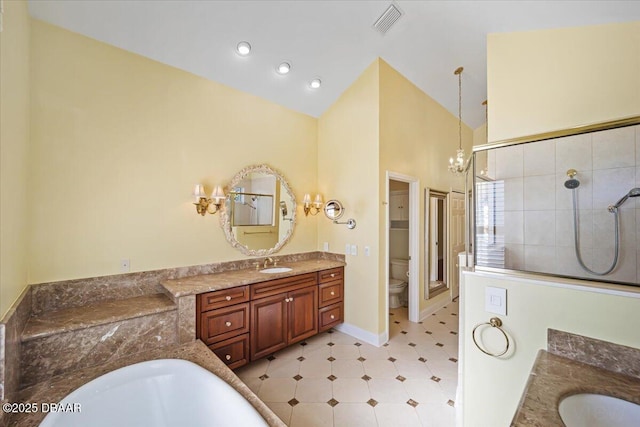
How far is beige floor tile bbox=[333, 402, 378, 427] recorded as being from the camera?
1.86 meters

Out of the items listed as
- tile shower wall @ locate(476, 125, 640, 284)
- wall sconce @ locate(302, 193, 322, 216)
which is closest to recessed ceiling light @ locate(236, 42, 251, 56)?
wall sconce @ locate(302, 193, 322, 216)

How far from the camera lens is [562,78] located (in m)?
1.77

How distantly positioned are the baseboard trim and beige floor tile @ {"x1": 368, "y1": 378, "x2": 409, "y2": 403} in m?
0.62

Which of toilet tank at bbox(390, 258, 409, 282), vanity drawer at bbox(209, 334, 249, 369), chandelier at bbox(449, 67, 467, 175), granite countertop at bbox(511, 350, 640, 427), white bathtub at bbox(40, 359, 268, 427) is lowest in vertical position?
vanity drawer at bbox(209, 334, 249, 369)

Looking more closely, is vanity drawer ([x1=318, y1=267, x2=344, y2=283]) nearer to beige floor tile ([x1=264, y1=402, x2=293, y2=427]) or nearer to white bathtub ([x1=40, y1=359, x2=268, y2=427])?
beige floor tile ([x1=264, y1=402, x2=293, y2=427])

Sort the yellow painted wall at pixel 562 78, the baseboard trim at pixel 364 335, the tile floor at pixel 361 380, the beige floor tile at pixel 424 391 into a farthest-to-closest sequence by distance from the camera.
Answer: the baseboard trim at pixel 364 335 < the beige floor tile at pixel 424 391 < the tile floor at pixel 361 380 < the yellow painted wall at pixel 562 78

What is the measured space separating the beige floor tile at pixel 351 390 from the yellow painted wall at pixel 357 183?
2.50 ft

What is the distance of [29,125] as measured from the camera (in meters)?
1.86

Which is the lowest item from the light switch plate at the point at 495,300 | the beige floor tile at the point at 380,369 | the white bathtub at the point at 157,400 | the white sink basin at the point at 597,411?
the beige floor tile at the point at 380,369

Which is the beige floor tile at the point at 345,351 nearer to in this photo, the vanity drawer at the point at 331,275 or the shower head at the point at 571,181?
the vanity drawer at the point at 331,275

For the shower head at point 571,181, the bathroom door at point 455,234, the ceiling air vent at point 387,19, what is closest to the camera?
the shower head at point 571,181

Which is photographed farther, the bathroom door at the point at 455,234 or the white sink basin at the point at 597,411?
the bathroom door at the point at 455,234

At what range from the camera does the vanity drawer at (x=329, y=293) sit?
3076mm

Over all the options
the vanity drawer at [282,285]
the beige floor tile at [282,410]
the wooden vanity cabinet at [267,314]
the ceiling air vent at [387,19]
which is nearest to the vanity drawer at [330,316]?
the wooden vanity cabinet at [267,314]
